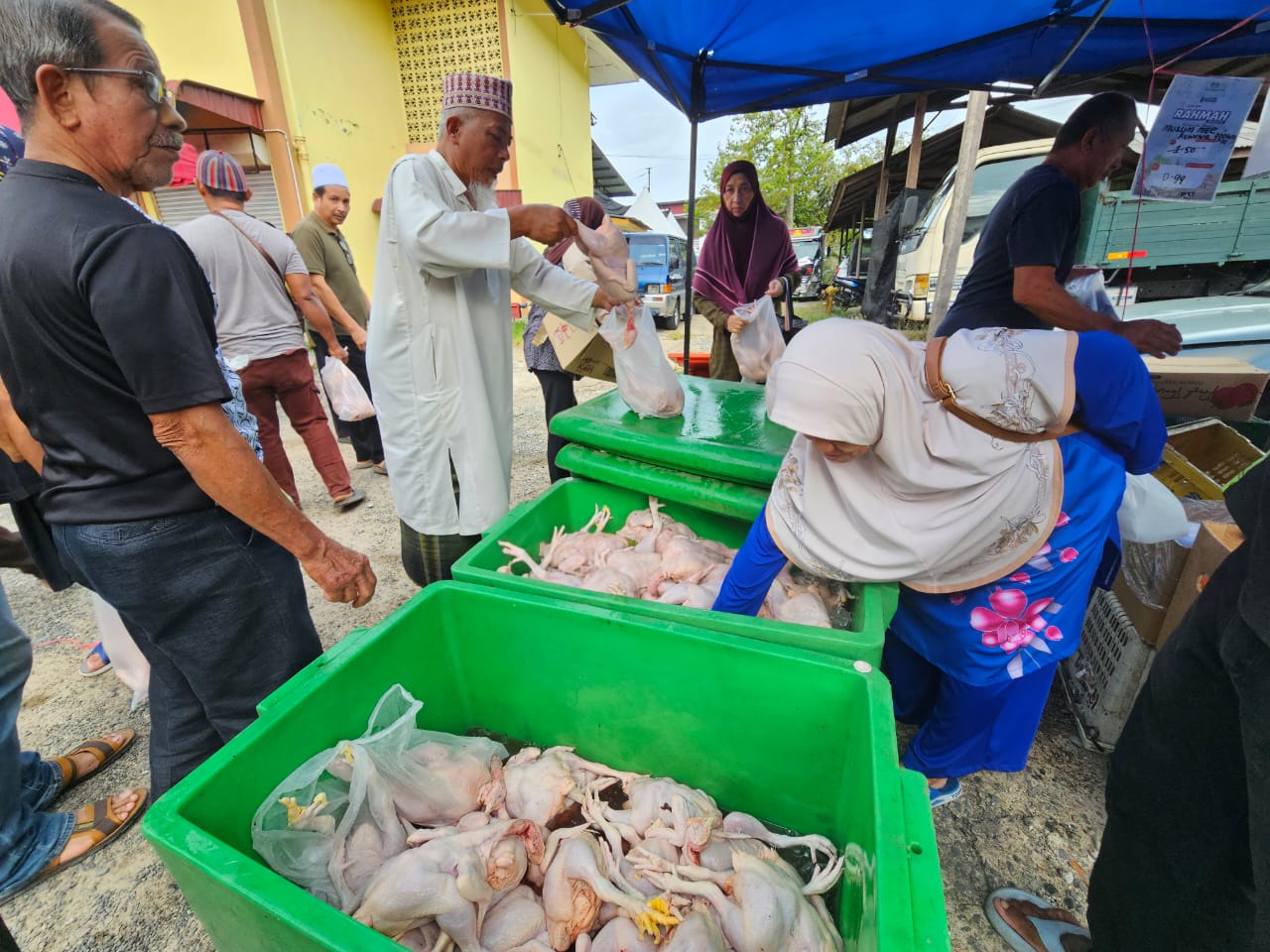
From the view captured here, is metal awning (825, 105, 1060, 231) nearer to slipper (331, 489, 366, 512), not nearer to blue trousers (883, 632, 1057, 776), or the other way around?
blue trousers (883, 632, 1057, 776)

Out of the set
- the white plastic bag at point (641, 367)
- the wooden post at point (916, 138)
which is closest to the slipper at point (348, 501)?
the white plastic bag at point (641, 367)

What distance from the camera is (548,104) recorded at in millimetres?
12242

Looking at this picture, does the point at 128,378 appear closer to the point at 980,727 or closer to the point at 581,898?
the point at 581,898

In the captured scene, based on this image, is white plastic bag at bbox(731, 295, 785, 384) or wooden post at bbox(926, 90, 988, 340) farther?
wooden post at bbox(926, 90, 988, 340)

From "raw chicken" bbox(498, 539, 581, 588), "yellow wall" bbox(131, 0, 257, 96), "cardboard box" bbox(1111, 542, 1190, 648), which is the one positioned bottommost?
"cardboard box" bbox(1111, 542, 1190, 648)

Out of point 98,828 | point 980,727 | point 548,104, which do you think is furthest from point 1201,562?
point 548,104

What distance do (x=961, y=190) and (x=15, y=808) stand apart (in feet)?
22.2

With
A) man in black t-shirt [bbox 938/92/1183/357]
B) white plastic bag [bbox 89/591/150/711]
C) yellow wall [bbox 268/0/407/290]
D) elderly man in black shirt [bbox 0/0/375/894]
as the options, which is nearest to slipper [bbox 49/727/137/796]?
white plastic bag [bbox 89/591/150/711]

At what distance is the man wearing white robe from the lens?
5.85ft

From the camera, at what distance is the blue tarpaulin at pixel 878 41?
277cm

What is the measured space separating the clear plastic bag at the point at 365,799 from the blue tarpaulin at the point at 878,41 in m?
2.63

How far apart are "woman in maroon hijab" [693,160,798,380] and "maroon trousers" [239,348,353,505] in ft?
9.01

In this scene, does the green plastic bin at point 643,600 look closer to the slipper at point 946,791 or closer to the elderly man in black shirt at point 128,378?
the elderly man in black shirt at point 128,378

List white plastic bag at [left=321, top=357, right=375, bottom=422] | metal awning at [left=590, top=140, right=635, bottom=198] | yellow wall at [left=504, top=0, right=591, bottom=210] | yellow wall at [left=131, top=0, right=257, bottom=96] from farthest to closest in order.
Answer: metal awning at [left=590, top=140, right=635, bottom=198] → yellow wall at [left=504, top=0, right=591, bottom=210] → yellow wall at [left=131, top=0, right=257, bottom=96] → white plastic bag at [left=321, top=357, right=375, bottom=422]
